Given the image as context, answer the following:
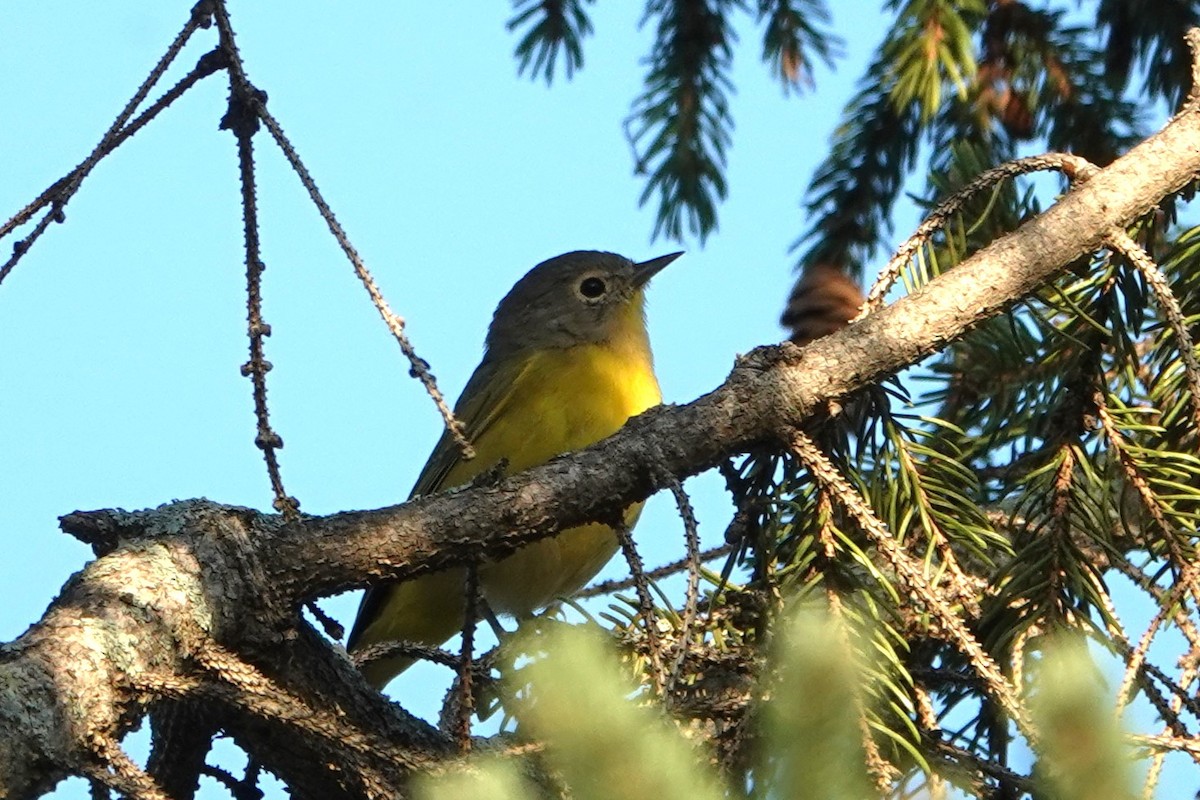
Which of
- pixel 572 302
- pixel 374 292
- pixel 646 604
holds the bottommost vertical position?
pixel 646 604

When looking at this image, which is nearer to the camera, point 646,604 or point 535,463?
point 646,604

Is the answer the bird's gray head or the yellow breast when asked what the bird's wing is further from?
the bird's gray head

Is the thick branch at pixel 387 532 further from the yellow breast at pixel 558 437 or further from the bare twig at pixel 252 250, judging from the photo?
the yellow breast at pixel 558 437

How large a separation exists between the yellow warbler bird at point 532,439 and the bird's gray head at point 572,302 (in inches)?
0.8

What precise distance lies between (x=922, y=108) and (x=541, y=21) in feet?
4.71

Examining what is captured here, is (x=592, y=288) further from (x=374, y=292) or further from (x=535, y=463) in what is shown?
(x=374, y=292)

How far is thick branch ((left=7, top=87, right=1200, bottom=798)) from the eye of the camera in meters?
2.37

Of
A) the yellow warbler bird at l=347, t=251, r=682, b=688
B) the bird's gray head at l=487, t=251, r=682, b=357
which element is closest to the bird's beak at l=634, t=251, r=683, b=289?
the bird's gray head at l=487, t=251, r=682, b=357

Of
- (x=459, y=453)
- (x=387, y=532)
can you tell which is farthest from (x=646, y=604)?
(x=459, y=453)

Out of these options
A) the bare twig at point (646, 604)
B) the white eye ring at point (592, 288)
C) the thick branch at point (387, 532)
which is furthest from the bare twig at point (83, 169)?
the white eye ring at point (592, 288)

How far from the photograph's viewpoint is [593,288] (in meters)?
6.42

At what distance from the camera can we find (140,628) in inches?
94.6

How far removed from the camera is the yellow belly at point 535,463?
4.95 m

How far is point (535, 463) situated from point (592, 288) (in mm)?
1641
